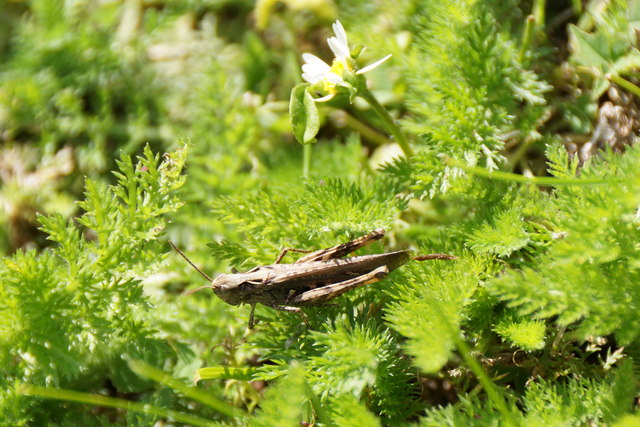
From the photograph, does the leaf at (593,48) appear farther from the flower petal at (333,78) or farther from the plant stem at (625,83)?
the flower petal at (333,78)

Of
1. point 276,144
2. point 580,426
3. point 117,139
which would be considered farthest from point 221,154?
point 580,426

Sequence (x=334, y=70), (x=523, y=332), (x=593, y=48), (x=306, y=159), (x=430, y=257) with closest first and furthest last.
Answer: (x=523, y=332) → (x=430, y=257) → (x=334, y=70) → (x=593, y=48) → (x=306, y=159)

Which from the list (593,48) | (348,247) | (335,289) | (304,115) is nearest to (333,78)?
(304,115)

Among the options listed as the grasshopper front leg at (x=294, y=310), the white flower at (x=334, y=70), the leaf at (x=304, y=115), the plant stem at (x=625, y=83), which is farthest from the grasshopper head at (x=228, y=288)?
the plant stem at (x=625, y=83)

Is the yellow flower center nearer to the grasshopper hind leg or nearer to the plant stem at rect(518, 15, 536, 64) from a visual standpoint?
the grasshopper hind leg

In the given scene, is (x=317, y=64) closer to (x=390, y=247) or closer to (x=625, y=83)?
(x=390, y=247)

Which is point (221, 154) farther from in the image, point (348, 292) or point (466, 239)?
point (466, 239)

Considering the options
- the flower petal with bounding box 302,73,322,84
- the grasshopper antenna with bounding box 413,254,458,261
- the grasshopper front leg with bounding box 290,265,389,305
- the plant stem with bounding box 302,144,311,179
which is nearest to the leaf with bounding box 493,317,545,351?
the grasshopper antenna with bounding box 413,254,458,261
